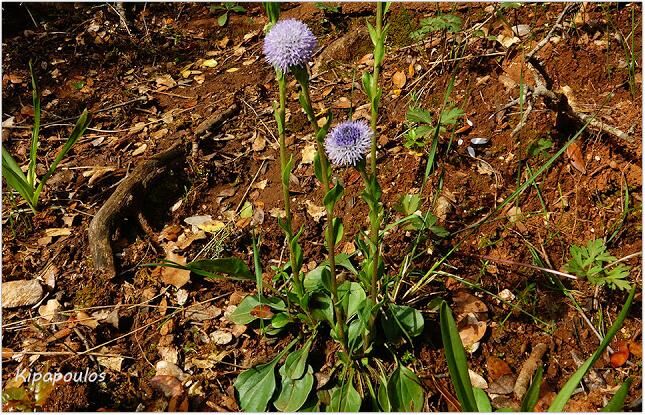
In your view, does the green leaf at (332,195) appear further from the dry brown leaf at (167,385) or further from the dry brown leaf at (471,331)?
the dry brown leaf at (167,385)

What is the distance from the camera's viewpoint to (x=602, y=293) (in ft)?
6.73

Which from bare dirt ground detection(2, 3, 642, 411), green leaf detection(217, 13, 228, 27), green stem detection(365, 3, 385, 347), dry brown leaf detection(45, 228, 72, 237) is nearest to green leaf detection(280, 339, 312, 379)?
bare dirt ground detection(2, 3, 642, 411)

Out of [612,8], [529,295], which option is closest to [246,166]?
[529,295]

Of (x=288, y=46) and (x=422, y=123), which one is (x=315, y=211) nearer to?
(x=422, y=123)

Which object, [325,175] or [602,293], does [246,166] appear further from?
[602,293]

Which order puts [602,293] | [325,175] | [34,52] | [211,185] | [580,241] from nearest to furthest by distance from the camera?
[325,175] → [602,293] → [580,241] → [211,185] → [34,52]

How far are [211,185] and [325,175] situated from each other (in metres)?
1.16

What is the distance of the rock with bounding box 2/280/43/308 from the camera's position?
7.34ft

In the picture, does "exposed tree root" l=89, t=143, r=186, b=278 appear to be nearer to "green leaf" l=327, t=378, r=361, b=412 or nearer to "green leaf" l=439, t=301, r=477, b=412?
"green leaf" l=327, t=378, r=361, b=412

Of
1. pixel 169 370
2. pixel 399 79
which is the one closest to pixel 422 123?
pixel 399 79

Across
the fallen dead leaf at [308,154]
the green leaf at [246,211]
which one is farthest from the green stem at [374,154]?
the fallen dead leaf at [308,154]

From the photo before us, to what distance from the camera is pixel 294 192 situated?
256cm

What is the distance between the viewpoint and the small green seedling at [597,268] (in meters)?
1.91
